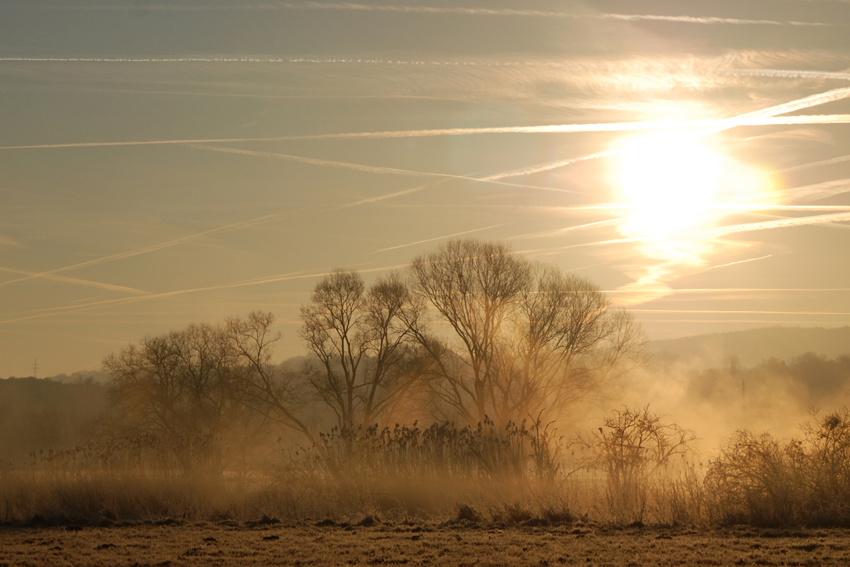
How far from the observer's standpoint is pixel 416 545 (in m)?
12.4

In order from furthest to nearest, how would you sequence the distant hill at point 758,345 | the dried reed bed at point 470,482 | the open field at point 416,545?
the distant hill at point 758,345 → the dried reed bed at point 470,482 → the open field at point 416,545

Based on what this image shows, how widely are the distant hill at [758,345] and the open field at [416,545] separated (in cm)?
13643

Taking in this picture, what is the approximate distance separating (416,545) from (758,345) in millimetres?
175404

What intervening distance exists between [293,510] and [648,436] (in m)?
9.09

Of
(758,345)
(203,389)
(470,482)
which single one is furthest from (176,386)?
(758,345)

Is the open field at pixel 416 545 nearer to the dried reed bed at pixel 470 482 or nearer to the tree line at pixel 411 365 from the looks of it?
the dried reed bed at pixel 470 482

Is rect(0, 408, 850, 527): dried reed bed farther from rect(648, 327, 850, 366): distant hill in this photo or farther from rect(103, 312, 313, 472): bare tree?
rect(648, 327, 850, 366): distant hill

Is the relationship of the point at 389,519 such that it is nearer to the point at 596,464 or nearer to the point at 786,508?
the point at 596,464

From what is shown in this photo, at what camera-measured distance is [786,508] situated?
575 inches

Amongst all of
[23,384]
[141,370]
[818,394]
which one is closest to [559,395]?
[141,370]

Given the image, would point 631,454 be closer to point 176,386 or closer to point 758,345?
point 176,386

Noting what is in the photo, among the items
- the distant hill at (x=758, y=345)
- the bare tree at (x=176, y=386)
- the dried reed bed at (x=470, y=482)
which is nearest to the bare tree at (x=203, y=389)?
the bare tree at (x=176, y=386)

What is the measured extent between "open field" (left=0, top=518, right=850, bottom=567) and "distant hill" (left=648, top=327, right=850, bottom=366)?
136m

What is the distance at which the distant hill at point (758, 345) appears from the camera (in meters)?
150
